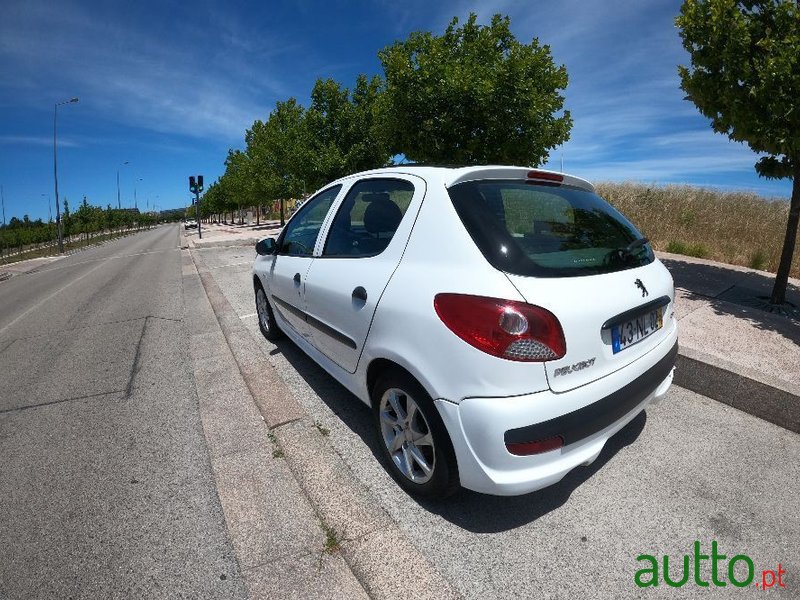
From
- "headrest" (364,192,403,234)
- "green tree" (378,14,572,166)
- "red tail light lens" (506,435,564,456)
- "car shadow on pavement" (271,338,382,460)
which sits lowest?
"car shadow on pavement" (271,338,382,460)

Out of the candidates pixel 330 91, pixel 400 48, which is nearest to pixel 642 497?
pixel 400 48

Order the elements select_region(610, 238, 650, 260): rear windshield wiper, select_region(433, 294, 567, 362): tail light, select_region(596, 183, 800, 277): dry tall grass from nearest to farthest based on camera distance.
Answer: select_region(433, 294, 567, 362): tail light
select_region(610, 238, 650, 260): rear windshield wiper
select_region(596, 183, 800, 277): dry tall grass

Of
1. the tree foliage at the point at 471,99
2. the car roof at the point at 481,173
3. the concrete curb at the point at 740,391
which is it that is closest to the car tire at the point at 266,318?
the car roof at the point at 481,173

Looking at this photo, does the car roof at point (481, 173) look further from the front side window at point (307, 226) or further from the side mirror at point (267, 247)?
the side mirror at point (267, 247)

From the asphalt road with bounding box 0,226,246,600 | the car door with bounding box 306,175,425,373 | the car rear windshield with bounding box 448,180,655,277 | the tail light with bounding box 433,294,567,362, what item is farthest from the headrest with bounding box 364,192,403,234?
the asphalt road with bounding box 0,226,246,600

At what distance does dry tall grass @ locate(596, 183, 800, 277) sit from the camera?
8.13m

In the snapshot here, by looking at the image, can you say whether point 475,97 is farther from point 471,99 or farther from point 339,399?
point 339,399

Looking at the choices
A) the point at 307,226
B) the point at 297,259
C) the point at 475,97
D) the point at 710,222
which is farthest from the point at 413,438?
the point at 710,222

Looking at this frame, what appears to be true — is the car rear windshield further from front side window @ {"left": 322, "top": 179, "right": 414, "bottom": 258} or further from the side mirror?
the side mirror

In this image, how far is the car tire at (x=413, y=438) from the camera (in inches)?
70.4

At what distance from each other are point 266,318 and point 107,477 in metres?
2.23

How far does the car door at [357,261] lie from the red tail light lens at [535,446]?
0.94 m

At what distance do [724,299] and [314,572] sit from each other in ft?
18.6

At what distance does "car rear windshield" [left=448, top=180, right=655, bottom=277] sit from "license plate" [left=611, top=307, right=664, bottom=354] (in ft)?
0.88
